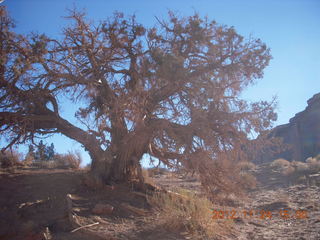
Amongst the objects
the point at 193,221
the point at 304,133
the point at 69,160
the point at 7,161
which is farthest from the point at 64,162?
the point at 304,133

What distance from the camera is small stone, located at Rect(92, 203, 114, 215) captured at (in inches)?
321

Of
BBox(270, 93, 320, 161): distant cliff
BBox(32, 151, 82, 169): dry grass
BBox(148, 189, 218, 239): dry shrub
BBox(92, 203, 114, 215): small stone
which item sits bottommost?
BBox(148, 189, 218, 239): dry shrub

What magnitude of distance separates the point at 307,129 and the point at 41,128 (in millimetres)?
34345

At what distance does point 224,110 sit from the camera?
9.80m

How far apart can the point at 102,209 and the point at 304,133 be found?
112ft

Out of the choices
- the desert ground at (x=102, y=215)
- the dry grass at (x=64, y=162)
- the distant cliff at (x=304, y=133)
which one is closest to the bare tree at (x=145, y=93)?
the desert ground at (x=102, y=215)

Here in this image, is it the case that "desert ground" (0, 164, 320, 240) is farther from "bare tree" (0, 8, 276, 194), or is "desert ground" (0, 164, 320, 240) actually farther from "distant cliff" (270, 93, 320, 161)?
"distant cliff" (270, 93, 320, 161)

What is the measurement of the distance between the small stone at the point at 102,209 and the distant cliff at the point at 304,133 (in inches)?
1147

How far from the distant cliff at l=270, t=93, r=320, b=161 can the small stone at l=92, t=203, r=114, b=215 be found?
29.1 meters

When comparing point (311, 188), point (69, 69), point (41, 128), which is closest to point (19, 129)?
point (41, 128)

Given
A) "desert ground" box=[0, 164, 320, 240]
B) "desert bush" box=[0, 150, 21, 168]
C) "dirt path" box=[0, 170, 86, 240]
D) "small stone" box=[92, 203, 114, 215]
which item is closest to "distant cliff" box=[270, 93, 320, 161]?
"desert ground" box=[0, 164, 320, 240]

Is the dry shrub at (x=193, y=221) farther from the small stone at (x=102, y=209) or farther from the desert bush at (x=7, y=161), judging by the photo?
the desert bush at (x=7, y=161)

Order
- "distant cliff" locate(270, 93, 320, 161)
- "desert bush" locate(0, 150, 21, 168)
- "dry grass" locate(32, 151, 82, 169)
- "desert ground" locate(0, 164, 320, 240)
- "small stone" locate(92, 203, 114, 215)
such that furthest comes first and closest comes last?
"distant cliff" locate(270, 93, 320, 161)
"dry grass" locate(32, 151, 82, 169)
"desert bush" locate(0, 150, 21, 168)
"small stone" locate(92, 203, 114, 215)
"desert ground" locate(0, 164, 320, 240)

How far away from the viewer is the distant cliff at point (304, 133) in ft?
113
